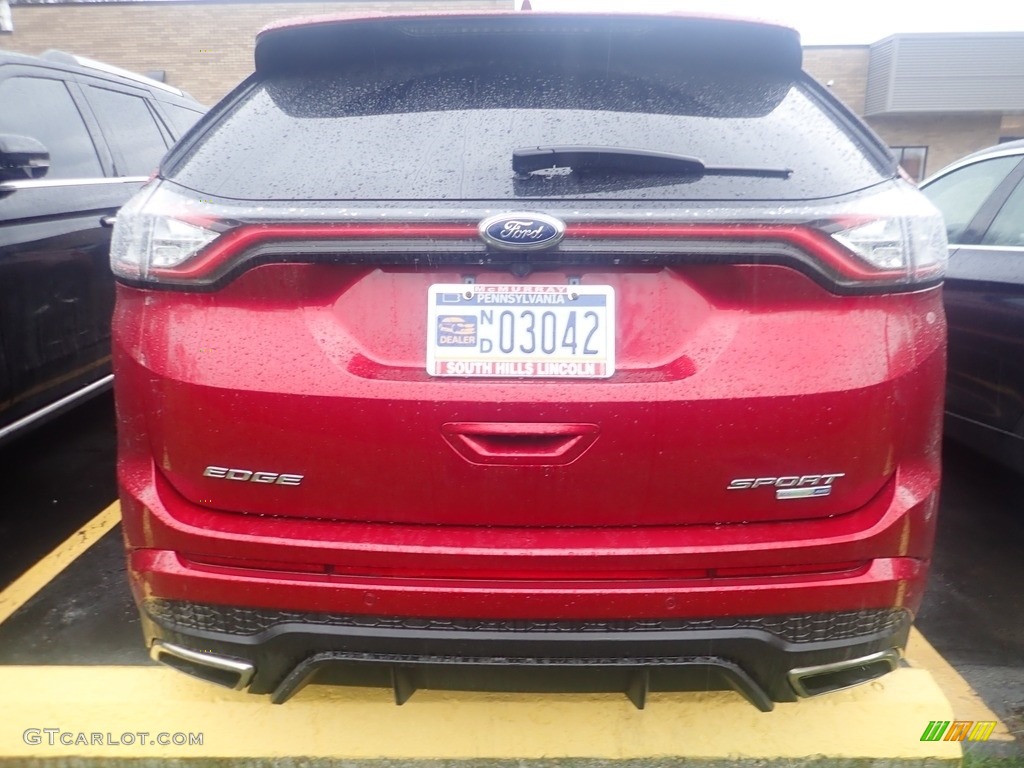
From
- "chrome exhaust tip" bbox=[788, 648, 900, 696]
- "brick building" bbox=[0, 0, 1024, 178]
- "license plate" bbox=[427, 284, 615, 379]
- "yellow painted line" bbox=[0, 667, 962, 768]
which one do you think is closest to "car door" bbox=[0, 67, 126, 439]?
"yellow painted line" bbox=[0, 667, 962, 768]

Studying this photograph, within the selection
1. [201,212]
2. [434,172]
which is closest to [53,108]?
[201,212]

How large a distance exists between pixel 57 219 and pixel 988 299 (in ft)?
12.5

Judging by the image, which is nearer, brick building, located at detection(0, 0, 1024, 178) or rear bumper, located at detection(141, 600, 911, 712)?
rear bumper, located at detection(141, 600, 911, 712)

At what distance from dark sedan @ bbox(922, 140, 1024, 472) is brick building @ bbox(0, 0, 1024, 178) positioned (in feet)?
62.9

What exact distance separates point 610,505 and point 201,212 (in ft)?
3.22

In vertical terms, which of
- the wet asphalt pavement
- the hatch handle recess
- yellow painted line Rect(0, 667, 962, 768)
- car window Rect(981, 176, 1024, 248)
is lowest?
the wet asphalt pavement

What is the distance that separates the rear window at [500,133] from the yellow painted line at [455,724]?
1.31m

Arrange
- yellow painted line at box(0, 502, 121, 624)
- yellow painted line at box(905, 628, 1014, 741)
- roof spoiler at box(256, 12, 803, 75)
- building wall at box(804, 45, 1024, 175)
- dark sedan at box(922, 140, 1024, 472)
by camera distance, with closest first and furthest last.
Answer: roof spoiler at box(256, 12, 803, 75) → yellow painted line at box(905, 628, 1014, 741) → yellow painted line at box(0, 502, 121, 624) → dark sedan at box(922, 140, 1024, 472) → building wall at box(804, 45, 1024, 175)

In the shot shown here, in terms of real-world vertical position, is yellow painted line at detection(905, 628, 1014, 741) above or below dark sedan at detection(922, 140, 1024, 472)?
below

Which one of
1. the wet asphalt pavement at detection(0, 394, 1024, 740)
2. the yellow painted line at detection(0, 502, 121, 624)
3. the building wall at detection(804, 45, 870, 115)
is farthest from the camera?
the building wall at detection(804, 45, 870, 115)

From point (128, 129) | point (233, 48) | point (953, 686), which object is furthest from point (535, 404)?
point (233, 48)

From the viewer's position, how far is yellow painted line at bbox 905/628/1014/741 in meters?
2.19

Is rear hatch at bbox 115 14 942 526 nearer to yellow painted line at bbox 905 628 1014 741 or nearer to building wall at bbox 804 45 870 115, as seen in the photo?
yellow painted line at bbox 905 628 1014 741

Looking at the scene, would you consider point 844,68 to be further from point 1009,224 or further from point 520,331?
point 520,331
